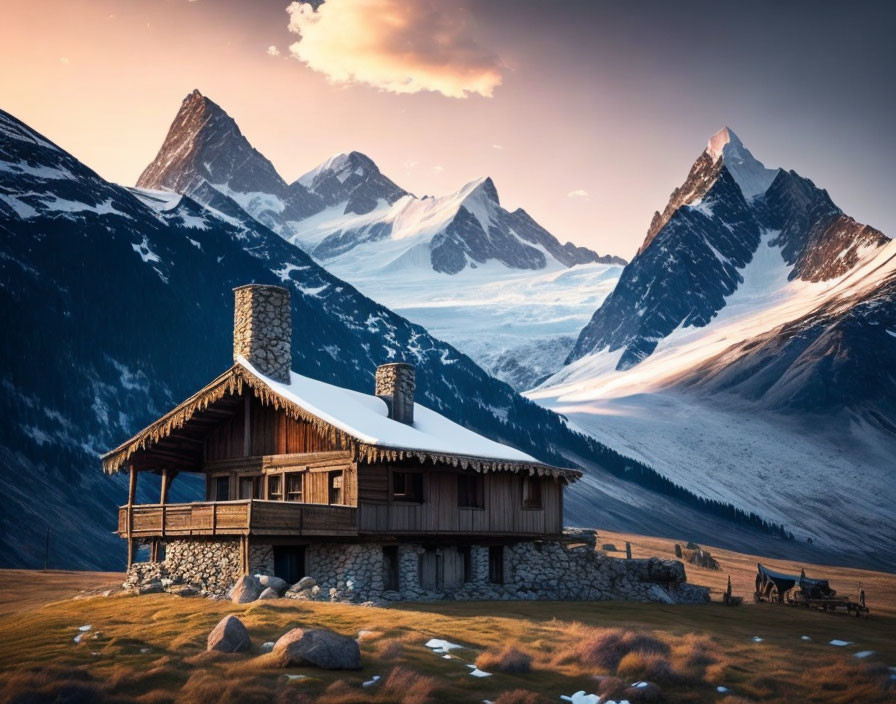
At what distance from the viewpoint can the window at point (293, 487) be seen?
Result: 44.7 m

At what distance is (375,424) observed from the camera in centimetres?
4397

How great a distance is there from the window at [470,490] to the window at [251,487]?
8.50 meters

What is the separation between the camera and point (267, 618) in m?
32.6

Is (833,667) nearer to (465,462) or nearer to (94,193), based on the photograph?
(465,462)

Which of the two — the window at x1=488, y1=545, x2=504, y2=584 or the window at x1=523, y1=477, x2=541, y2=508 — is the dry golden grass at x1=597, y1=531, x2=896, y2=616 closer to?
the window at x1=523, y1=477, x2=541, y2=508

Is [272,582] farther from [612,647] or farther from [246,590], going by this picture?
[612,647]

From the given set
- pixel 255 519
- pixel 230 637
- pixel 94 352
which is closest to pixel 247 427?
pixel 255 519

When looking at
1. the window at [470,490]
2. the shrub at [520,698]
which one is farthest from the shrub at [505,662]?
the window at [470,490]

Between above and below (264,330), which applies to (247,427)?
below

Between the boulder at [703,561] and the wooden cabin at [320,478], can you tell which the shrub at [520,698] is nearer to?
the wooden cabin at [320,478]

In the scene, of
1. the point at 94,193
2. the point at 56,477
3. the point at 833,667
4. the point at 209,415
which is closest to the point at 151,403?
the point at 56,477

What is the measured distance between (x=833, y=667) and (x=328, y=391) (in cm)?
2429

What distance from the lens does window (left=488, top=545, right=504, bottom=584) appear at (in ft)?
157

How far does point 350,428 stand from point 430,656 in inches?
528
